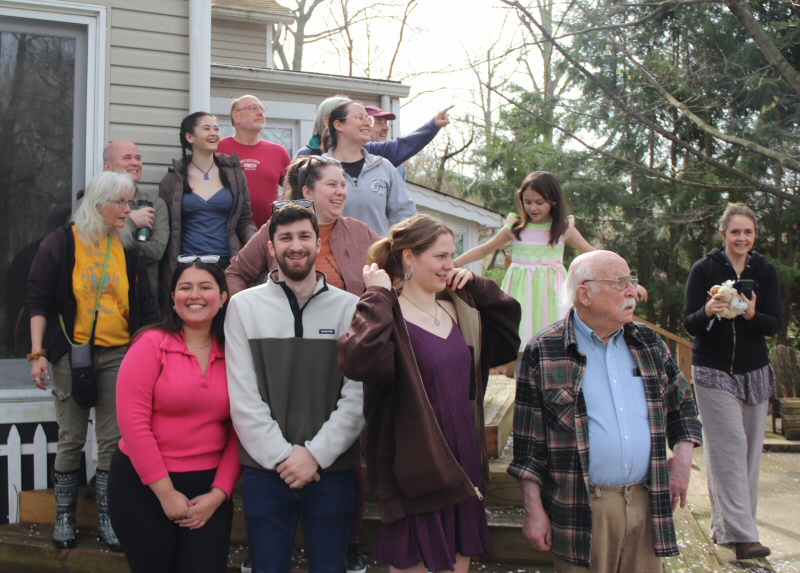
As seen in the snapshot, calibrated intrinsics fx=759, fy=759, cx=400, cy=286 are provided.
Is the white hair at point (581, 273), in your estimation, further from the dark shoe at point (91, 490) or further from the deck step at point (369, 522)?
the dark shoe at point (91, 490)

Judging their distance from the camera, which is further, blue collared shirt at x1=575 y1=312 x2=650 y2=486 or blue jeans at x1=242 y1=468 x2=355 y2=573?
blue jeans at x1=242 y1=468 x2=355 y2=573

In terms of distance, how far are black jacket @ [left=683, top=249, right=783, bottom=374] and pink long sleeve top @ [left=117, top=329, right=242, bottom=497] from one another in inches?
113

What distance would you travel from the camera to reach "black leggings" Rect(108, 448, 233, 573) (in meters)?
2.73

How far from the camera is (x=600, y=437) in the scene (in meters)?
2.65

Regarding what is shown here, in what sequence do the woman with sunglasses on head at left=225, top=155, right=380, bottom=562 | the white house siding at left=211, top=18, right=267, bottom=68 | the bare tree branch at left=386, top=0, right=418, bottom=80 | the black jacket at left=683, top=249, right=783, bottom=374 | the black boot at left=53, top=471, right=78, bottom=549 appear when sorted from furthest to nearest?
the bare tree branch at left=386, top=0, right=418, bottom=80
the white house siding at left=211, top=18, right=267, bottom=68
the black jacket at left=683, top=249, right=783, bottom=374
the black boot at left=53, top=471, right=78, bottom=549
the woman with sunglasses on head at left=225, top=155, right=380, bottom=562

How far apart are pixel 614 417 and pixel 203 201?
8.81ft

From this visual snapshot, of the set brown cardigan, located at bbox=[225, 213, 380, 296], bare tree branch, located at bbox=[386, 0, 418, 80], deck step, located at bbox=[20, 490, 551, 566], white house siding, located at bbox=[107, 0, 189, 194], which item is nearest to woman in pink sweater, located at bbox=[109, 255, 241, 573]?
brown cardigan, located at bbox=[225, 213, 380, 296]

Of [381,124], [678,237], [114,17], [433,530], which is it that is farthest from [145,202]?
→ [678,237]

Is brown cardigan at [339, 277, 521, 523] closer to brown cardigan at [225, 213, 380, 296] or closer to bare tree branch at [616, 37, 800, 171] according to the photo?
brown cardigan at [225, 213, 380, 296]

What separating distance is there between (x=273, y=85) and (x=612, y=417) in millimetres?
7253

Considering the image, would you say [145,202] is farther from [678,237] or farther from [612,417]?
[678,237]

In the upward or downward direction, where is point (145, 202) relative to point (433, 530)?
upward

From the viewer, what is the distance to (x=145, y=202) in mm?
4289

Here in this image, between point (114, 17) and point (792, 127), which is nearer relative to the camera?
point (114, 17)
